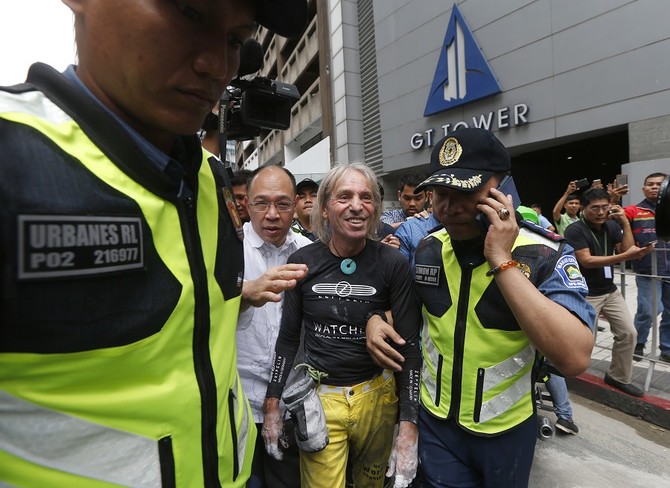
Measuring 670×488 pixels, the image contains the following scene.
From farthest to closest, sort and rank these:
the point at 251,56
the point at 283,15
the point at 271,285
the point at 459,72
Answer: the point at 459,72 < the point at 251,56 < the point at 271,285 < the point at 283,15

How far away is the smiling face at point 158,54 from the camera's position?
29.3 inches

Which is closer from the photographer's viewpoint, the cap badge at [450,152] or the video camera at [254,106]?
the cap badge at [450,152]

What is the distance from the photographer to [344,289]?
75.8 inches

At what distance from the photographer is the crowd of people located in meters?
0.69

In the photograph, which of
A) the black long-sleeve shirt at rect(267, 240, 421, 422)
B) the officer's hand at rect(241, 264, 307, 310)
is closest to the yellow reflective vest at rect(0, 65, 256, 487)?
the officer's hand at rect(241, 264, 307, 310)

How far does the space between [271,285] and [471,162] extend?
36.8 inches

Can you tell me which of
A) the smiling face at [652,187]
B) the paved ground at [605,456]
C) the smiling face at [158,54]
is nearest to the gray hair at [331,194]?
the smiling face at [158,54]

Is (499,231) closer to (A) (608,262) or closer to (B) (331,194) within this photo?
(B) (331,194)

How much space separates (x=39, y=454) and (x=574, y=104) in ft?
34.9

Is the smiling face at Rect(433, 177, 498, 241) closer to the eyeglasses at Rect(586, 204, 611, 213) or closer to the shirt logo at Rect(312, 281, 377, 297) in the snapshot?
the shirt logo at Rect(312, 281, 377, 297)

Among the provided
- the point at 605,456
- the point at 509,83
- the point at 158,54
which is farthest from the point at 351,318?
the point at 509,83

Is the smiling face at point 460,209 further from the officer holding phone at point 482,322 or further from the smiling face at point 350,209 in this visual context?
the smiling face at point 350,209

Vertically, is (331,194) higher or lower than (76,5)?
lower

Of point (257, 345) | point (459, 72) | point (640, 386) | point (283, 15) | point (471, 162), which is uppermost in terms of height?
point (459, 72)
